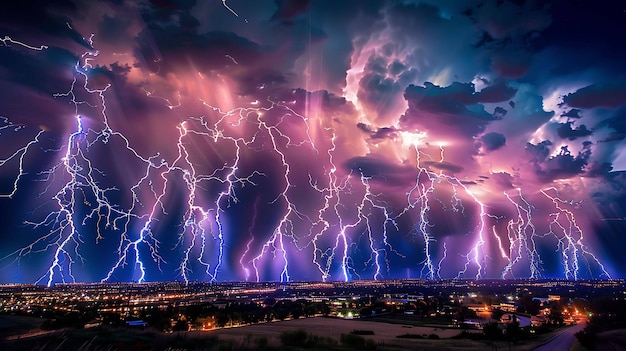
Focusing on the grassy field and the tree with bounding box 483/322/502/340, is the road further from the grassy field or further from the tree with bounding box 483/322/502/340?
the tree with bounding box 483/322/502/340

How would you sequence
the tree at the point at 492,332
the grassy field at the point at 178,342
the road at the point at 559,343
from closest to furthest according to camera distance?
the grassy field at the point at 178,342 < the road at the point at 559,343 < the tree at the point at 492,332

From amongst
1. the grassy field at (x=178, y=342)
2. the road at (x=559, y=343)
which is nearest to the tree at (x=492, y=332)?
the grassy field at (x=178, y=342)

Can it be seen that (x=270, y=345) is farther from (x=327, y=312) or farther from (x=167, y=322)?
(x=327, y=312)

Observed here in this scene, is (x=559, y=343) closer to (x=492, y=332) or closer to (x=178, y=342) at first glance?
(x=492, y=332)

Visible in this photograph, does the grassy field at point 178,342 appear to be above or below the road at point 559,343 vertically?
above

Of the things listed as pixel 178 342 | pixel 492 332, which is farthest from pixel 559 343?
pixel 178 342

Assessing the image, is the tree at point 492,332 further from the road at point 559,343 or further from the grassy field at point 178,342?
the road at point 559,343

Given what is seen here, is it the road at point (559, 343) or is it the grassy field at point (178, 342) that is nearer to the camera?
the grassy field at point (178, 342)

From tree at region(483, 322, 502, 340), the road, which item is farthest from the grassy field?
tree at region(483, 322, 502, 340)

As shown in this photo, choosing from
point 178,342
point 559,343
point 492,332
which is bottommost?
point 559,343

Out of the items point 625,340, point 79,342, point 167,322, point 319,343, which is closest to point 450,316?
point 625,340

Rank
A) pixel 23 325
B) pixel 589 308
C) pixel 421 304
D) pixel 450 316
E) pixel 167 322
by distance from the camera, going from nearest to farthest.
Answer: pixel 23 325
pixel 167 322
pixel 450 316
pixel 589 308
pixel 421 304
